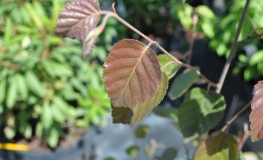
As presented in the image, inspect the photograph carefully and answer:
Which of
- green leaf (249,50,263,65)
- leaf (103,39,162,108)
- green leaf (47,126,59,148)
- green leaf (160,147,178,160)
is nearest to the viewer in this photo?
leaf (103,39,162,108)

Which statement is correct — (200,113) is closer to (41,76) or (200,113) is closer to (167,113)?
(167,113)

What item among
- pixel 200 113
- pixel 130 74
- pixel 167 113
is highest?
pixel 130 74

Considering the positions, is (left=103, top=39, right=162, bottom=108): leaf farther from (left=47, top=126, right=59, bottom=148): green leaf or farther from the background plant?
(left=47, top=126, right=59, bottom=148): green leaf

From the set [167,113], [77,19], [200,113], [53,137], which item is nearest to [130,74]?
[77,19]

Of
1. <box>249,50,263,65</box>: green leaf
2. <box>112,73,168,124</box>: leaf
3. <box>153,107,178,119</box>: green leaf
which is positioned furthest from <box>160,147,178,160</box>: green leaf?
<box>249,50,263,65</box>: green leaf

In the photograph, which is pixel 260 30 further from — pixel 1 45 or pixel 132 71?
pixel 1 45
